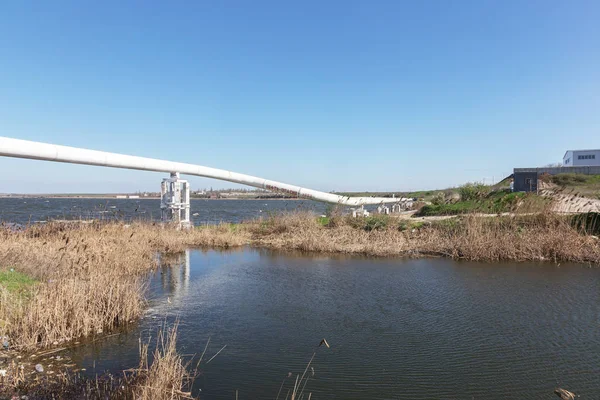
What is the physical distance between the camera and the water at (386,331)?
617 centimetres

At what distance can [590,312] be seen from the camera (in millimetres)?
9398

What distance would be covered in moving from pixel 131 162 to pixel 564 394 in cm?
1854

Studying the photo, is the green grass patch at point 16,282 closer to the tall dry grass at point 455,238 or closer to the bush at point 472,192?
the tall dry grass at point 455,238

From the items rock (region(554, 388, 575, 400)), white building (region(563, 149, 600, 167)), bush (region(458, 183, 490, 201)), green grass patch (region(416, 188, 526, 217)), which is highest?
white building (region(563, 149, 600, 167))

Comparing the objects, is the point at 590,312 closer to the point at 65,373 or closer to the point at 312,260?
the point at 312,260

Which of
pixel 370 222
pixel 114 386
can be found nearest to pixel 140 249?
pixel 114 386

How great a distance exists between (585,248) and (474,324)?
9552 millimetres

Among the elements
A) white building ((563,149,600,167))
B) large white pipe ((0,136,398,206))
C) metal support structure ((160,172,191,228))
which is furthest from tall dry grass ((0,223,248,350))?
white building ((563,149,600,167))

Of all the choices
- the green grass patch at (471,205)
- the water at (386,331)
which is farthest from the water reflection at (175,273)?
the green grass patch at (471,205)

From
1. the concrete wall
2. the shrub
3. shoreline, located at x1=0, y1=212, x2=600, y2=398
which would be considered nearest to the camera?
shoreline, located at x1=0, y1=212, x2=600, y2=398

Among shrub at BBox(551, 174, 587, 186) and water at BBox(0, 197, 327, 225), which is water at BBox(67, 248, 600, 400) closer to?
water at BBox(0, 197, 327, 225)

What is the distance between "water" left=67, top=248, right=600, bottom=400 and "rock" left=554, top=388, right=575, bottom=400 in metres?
0.14

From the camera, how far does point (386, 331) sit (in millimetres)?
8227

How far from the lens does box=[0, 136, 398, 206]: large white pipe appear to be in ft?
44.0
